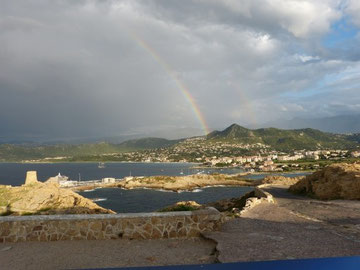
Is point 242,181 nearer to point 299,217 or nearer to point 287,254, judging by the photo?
point 299,217

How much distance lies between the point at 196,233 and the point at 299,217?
5.96 meters

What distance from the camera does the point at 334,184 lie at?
20062 mm

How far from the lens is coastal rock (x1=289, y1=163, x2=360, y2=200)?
61.8ft

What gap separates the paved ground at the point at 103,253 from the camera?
20.5 feet

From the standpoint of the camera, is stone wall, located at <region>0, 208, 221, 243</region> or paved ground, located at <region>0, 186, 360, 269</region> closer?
paved ground, located at <region>0, 186, 360, 269</region>

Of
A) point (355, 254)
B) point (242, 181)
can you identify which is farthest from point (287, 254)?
point (242, 181)

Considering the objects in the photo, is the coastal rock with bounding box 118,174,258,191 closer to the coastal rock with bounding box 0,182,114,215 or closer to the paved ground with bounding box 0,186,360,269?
the coastal rock with bounding box 0,182,114,215

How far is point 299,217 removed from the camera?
12125 mm

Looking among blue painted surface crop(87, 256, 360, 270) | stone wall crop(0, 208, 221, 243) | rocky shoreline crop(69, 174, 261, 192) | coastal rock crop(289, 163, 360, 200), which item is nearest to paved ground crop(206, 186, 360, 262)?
blue painted surface crop(87, 256, 360, 270)

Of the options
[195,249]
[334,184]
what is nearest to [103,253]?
[195,249]

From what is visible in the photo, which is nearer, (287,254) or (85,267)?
(85,267)

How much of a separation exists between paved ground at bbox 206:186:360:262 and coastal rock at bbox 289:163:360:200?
22.4 feet

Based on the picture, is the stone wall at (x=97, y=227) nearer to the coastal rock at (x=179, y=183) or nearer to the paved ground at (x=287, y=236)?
the paved ground at (x=287, y=236)

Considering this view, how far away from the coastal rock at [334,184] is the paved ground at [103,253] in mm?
15030
